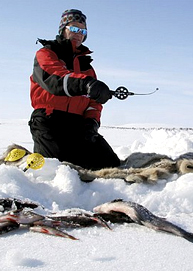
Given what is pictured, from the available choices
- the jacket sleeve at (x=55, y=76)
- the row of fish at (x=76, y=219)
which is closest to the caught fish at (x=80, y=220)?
the row of fish at (x=76, y=219)

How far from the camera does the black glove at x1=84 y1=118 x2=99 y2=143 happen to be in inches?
163

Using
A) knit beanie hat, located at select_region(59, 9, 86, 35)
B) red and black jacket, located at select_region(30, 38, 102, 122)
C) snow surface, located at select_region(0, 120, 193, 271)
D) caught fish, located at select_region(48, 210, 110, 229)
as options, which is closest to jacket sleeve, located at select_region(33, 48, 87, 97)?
red and black jacket, located at select_region(30, 38, 102, 122)

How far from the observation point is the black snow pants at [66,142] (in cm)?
402

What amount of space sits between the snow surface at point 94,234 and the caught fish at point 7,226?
0.03 meters

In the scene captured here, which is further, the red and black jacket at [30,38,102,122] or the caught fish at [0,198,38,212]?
the red and black jacket at [30,38,102,122]

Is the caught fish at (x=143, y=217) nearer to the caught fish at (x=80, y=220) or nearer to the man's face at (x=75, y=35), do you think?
the caught fish at (x=80, y=220)

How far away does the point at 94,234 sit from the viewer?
2.08 m

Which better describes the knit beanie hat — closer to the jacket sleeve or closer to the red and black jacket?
the red and black jacket

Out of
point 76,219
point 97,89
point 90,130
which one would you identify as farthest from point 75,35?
point 76,219

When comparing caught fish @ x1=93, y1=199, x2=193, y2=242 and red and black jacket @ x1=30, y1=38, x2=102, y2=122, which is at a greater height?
red and black jacket @ x1=30, y1=38, x2=102, y2=122

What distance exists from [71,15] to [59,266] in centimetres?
317

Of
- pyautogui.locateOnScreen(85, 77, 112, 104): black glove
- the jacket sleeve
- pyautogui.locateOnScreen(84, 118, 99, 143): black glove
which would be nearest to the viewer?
pyautogui.locateOnScreen(85, 77, 112, 104): black glove

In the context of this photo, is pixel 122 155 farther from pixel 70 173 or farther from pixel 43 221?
pixel 43 221

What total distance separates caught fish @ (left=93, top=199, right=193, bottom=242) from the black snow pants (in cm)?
162
